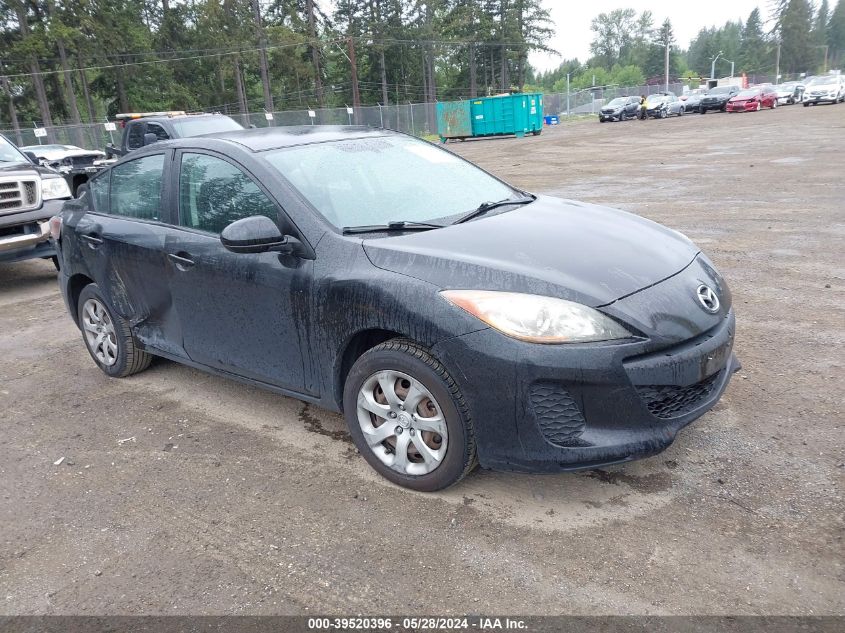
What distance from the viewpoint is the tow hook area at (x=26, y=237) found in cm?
759

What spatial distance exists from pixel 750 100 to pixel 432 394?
44.5 metres

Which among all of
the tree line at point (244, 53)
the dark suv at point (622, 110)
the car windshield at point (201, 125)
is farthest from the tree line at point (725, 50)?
the car windshield at point (201, 125)

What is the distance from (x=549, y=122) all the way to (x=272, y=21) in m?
27.8

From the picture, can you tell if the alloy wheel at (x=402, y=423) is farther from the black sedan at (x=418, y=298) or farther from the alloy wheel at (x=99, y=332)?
the alloy wheel at (x=99, y=332)

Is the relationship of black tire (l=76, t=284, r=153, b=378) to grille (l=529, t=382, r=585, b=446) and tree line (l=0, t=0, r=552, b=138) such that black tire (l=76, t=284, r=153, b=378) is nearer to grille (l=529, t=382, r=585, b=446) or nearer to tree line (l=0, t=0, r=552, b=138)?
grille (l=529, t=382, r=585, b=446)

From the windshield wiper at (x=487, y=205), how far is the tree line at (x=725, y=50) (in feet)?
401

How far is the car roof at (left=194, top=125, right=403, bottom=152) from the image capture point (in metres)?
3.93

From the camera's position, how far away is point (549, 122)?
51.1 m

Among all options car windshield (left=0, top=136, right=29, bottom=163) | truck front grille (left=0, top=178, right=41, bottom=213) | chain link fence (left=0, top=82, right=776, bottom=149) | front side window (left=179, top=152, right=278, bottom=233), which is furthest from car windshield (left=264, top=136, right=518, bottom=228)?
chain link fence (left=0, top=82, right=776, bottom=149)

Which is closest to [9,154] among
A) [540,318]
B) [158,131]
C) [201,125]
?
[158,131]

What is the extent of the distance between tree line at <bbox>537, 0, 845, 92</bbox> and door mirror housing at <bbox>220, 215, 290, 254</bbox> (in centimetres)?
12343

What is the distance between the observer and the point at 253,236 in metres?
3.28

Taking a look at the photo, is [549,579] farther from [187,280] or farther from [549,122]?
[549,122]

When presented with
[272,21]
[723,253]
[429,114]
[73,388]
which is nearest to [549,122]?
[429,114]
